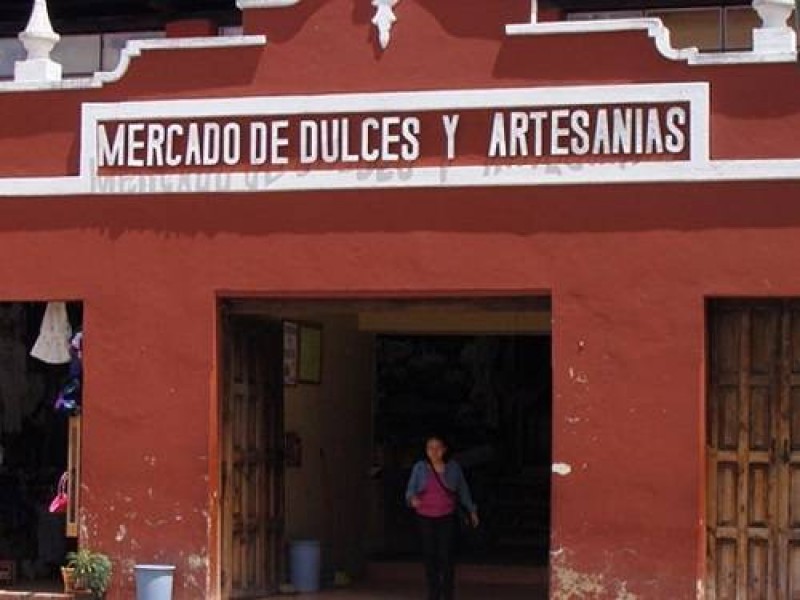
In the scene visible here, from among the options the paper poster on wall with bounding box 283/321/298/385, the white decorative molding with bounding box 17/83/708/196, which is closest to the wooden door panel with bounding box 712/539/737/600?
the white decorative molding with bounding box 17/83/708/196

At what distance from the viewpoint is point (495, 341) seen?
1948cm

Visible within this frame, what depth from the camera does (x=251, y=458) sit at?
15.4 metres

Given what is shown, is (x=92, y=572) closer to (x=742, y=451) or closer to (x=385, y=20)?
(x=385, y=20)

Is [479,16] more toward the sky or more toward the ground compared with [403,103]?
more toward the sky

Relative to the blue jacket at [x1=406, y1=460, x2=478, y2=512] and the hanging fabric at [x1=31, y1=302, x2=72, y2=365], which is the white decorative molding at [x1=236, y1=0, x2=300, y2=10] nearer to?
the hanging fabric at [x1=31, y1=302, x2=72, y2=365]

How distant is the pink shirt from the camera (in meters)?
14.9

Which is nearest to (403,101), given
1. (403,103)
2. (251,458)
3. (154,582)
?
(403,103)

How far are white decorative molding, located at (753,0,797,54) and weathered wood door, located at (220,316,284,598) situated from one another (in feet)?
16.4

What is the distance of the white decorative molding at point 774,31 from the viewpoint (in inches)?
529

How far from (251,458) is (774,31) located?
5.86m

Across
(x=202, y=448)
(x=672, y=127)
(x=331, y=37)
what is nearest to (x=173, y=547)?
(x=202, y=448)

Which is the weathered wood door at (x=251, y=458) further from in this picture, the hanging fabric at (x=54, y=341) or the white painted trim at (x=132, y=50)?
the white painted trim at (x=132, y=50)

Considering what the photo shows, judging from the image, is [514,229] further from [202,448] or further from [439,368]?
[439,368]

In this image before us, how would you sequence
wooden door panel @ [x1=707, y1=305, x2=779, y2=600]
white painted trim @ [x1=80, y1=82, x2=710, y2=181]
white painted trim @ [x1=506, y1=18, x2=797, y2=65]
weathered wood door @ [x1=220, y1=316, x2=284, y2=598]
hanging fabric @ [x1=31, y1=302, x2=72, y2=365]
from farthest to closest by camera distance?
hanging fabric @ [x1=31, y1=302, x2=72, y2=365]
weathered wood door @ [x1=220, y1=316, x2=284, y2=598]
wooden door panel @ [x1=707, y1=305, x2=779, y2=600]
white painted trim @ [x1=80, y1=82, x2=710, y2=181]
white painted trim @ [x1=506, y1=18, x2=797, y2=65]
